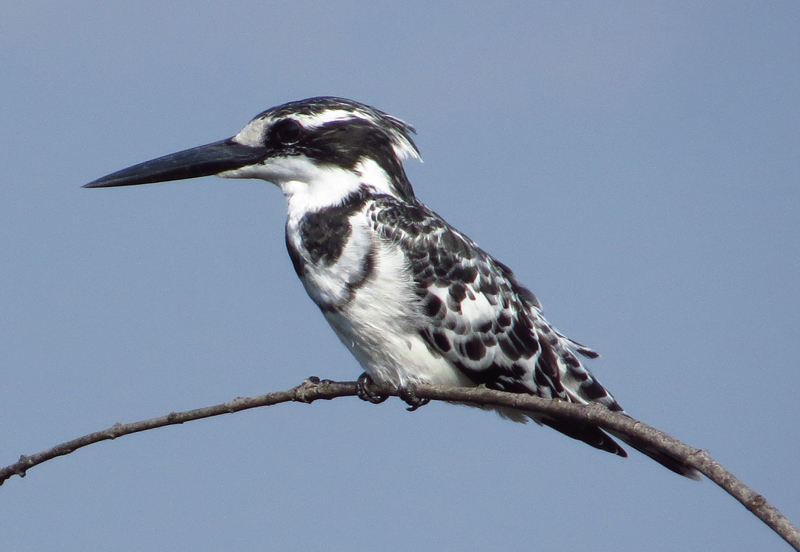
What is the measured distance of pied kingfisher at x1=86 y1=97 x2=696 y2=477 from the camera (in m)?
5.04

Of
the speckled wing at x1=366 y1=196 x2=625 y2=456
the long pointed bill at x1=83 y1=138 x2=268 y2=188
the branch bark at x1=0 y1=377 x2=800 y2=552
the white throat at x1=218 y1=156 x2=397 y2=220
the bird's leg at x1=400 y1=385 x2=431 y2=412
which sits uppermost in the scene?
the long pointed bill at x1=83 y1=138 x2=268 y2=188

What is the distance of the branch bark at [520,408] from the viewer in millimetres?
2584

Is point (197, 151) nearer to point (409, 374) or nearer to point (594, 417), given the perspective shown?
point (409, 374)

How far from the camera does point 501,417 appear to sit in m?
5.59

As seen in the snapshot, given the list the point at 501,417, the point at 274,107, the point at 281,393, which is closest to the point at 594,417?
the point at 281,393

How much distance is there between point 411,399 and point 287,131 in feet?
5.06

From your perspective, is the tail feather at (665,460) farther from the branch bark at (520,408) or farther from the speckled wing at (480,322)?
the branch bark at (520,408)

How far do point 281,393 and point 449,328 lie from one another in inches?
51.1

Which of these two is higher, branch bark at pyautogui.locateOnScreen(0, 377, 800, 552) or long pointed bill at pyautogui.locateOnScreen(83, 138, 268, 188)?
long pointed bill at pyautogui.locateOnScreen(83, 138, 268, 188)

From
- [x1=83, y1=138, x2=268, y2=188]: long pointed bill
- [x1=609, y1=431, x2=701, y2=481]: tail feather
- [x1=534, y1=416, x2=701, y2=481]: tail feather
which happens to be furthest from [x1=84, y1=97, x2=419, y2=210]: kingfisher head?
[x1=609, y1=431, x2=701, y2=481]: tail feather

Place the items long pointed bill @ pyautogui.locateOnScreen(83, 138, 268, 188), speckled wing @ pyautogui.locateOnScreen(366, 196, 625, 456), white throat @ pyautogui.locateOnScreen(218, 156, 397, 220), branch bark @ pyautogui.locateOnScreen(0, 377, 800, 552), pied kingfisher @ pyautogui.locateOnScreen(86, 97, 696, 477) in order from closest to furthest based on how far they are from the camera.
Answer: branch bark @ pyautogui.locateOnScreen(0, 377, 800, 552) → pied kingfisher @ pyautogui.locateOnScreen(86, 97, 696, 477) → speckled wing @ pyautogui.locateOnScreen(366, 196, 625, 456) → white throat @ pyautogui.locateOnScreen(218, 156, 397, 220) → long pointed bill @ pyautogui.locateOnScreen(83, 138, 268, 188)

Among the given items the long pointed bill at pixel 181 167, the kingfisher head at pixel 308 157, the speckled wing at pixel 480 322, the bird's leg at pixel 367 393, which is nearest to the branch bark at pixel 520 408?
the bird's leg at pixel 367 393

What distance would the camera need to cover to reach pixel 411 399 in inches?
202

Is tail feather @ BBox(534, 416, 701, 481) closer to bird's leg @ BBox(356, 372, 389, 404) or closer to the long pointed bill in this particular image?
bird's leg @ BBox(356, 372, 389, 404)
